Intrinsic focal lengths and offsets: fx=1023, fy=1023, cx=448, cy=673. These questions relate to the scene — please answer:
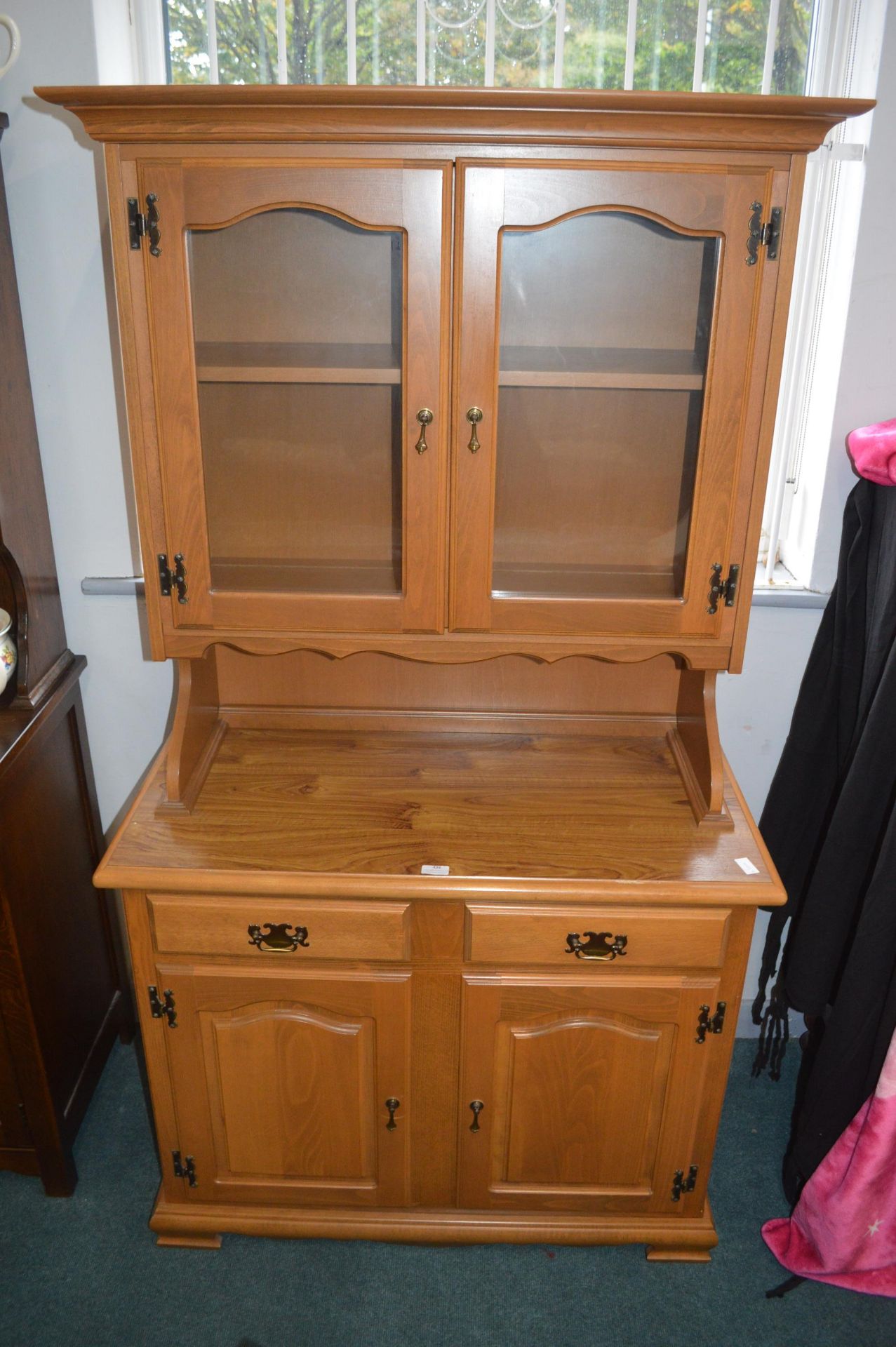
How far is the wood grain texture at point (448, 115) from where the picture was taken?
1263 millimetres

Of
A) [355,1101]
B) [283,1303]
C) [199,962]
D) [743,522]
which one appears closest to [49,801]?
[199,962]

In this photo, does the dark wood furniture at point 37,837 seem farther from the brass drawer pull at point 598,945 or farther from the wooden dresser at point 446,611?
the brass drawer pull at point 598,945

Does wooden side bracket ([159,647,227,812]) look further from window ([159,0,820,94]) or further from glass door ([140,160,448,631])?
window ([159,0,820,94])

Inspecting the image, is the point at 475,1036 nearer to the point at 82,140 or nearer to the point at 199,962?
the point at 199,962

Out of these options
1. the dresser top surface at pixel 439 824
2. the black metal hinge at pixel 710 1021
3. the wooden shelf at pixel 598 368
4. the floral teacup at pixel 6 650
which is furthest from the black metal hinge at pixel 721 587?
the floral teacup at pixel 6 650

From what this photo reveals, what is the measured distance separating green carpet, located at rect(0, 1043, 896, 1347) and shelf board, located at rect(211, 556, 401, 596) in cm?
118

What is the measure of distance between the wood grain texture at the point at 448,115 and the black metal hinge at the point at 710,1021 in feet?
4.04

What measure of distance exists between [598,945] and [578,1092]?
0.28 m

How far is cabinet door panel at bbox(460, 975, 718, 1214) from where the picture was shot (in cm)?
159

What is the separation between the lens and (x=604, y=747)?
73.2 inches

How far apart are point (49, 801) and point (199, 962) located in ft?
1.48

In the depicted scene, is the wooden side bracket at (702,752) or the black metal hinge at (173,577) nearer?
the black metal hinge at (173,577)

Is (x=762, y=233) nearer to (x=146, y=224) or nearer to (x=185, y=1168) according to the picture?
(x=146, y=224)

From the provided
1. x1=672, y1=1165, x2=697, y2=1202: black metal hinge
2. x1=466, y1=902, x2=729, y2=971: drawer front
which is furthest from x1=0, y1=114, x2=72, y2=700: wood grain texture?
x1=672, y1=1165, x2=697, y2=1202: black metal hinge
